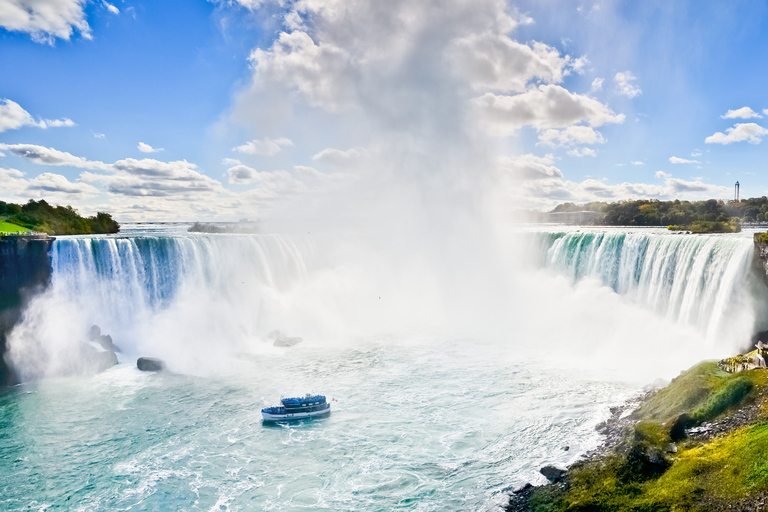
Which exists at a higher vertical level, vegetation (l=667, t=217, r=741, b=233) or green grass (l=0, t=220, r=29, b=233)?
green grass (l=0, t=220, r=29, b=233)

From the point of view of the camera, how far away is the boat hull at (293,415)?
1711 centimetres

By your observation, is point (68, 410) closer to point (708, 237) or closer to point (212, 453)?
point (212, 453)

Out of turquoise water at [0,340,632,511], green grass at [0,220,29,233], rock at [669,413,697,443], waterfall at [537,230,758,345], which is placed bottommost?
turquoise water at [0,340,632,511]

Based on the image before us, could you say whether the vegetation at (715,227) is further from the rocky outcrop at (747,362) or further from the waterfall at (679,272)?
the rocky outcrop at (747,362)

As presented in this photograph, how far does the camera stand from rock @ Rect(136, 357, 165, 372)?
23109 millimetres

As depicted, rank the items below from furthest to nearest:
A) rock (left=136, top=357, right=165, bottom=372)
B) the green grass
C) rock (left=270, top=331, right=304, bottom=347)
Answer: the green grass → rock (left=270, top=331, right=304, bottom=347) → rock (left=136, top=357, right=165, bottom=372)

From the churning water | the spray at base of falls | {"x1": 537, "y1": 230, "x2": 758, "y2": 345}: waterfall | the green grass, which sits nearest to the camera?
the churning water

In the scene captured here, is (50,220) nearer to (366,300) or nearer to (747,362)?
(366,300)

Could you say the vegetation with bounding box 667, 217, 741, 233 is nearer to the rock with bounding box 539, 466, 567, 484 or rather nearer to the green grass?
the rock with bounding box 539, 466, 567, 484

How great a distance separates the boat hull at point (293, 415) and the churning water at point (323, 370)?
376mm

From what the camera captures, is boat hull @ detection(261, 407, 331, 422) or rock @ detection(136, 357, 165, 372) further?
rock @ detection(136, 357, 165, 372)

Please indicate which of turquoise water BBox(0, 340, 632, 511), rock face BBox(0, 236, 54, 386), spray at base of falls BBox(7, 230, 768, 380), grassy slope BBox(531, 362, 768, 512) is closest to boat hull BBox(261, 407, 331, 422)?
turquoise water BBox(0, 340, 632, 511)

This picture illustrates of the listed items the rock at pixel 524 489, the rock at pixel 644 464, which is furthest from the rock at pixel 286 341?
the rock at pixel 644 464

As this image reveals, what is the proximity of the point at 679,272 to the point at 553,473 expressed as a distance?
666 inches
